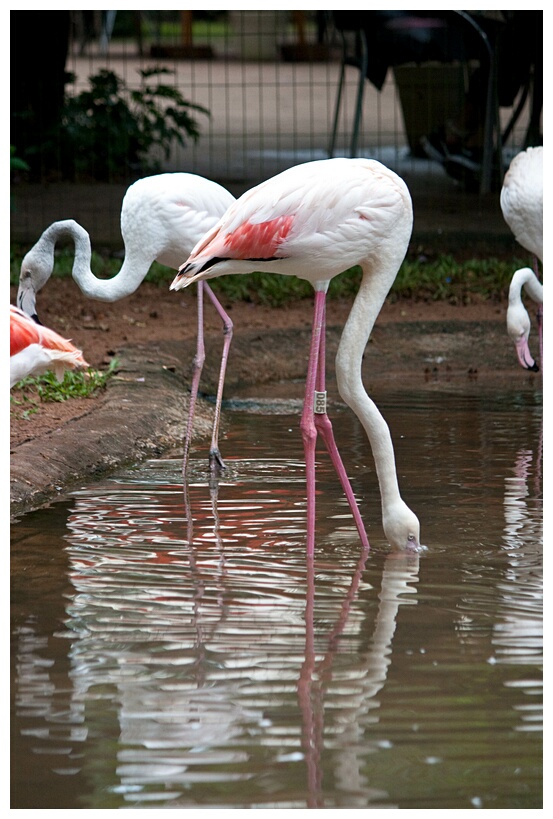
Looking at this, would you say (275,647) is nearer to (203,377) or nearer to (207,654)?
(207,654)

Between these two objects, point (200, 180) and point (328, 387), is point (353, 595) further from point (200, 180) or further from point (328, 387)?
point (328, 387)

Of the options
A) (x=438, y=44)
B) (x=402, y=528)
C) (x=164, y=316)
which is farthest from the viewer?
(x=438, y=44)

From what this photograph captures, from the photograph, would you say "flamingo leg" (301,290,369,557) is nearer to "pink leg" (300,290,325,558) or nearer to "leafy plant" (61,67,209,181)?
"pink leg" (300,290,325,558)

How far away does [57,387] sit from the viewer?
234 inches

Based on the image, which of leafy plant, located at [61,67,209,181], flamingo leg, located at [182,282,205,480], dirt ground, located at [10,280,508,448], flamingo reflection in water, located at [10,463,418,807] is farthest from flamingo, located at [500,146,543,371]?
leafy plant, located at [61,67,209,181]

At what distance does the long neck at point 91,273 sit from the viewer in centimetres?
539

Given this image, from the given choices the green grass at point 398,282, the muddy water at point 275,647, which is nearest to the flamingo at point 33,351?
the muddy water at point 275,647

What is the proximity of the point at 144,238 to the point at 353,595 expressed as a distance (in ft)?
8.10

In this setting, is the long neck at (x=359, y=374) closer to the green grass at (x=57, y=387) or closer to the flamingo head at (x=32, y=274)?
the flamingo head at (x=32, y=274)

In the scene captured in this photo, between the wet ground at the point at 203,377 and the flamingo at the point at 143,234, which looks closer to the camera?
the wet ground at the point at 203,377

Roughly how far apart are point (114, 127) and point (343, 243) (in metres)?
7.53

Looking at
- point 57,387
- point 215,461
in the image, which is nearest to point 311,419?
point 215,461

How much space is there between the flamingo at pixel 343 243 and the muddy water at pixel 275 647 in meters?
0.24

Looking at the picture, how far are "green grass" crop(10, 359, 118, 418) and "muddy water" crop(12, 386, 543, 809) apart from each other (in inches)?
40.7
